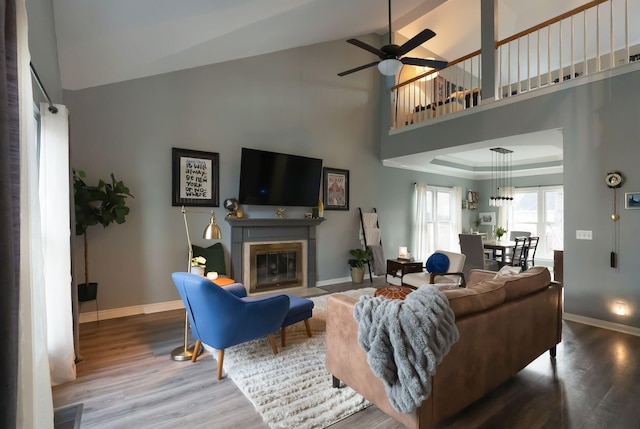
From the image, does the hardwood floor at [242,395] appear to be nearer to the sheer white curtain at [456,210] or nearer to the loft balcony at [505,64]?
the loft balcony at [505,64]

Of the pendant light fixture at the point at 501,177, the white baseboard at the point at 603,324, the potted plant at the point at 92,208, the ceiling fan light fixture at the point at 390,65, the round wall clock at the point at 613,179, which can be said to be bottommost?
the white baseboard at the point at 603,324

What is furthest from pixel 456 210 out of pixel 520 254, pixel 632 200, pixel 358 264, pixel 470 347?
pixel 470 347

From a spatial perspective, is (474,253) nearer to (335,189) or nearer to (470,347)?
(335,189)

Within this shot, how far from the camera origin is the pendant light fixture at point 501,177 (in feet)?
26.8

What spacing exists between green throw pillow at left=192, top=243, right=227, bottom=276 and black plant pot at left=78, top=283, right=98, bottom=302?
1184 millimetres

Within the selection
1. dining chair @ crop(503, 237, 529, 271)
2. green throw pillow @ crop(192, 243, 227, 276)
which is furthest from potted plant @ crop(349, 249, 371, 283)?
dining chair @ crop(503, 237, 529, 271)

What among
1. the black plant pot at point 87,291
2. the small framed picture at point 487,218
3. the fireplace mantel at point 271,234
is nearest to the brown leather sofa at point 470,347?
the fireplace mantel at point 271,234

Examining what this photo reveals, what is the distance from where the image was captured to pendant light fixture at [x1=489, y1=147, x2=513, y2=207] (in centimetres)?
818

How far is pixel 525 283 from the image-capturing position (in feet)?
8.18

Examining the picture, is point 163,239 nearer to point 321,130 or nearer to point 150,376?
point 150,376

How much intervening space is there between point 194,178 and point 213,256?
1142mm

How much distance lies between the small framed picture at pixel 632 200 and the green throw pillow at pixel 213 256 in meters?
5.11

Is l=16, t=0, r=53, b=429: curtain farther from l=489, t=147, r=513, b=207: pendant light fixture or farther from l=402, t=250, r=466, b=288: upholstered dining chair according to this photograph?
l=489, t=147, r=513, b=207: pendant light fixture

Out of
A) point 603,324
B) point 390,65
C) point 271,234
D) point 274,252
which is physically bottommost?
point 603,324
